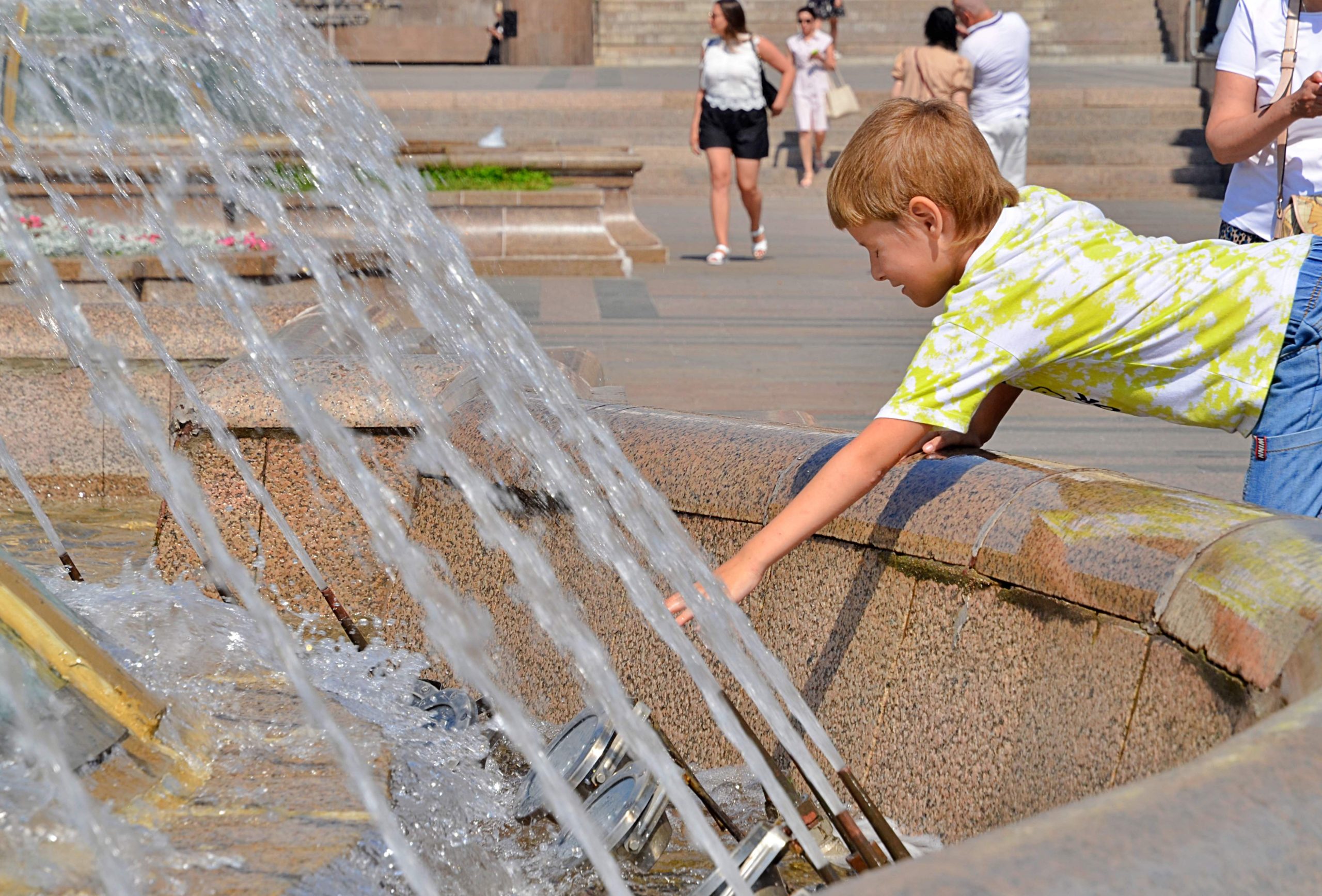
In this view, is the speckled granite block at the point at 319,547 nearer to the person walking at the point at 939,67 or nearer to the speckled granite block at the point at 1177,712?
the speckled granite block at the point at 1177,712

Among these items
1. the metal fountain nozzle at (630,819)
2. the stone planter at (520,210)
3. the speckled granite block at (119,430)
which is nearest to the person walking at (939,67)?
the stone planter at (520,210)

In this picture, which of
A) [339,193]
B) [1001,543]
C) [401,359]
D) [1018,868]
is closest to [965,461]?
[1001,543]

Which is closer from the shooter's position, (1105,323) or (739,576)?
(739,576)

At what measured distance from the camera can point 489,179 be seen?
34.2 ft

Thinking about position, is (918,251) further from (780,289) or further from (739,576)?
(780,289)

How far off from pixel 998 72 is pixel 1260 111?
5511 millimetres

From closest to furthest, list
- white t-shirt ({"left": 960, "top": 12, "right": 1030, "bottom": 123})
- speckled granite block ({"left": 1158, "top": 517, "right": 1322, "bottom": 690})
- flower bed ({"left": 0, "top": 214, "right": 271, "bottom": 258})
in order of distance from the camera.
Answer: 1. speckled granite block ({"left": 1158, "top": 517, "right": 1322, "bottom": 690})
2. flower bed ({"left": 0, "top": 214, "right": 271, "bottom": 258})
3. white t-shirt ({"left": 960, "top": 12, "right": 1030, "bottom": 123})

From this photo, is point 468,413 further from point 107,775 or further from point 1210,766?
point 1210,766

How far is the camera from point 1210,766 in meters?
1.36

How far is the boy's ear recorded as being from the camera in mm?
2268

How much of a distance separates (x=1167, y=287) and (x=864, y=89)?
1706 cm

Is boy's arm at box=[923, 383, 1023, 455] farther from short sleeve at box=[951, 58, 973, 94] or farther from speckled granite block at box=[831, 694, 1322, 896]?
short sleeve at box=[951, 58, 973, 94]

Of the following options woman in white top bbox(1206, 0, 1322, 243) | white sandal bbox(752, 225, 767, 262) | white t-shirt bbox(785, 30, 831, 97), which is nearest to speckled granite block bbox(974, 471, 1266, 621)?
woman in white top bbox(1206, 0, 1322, 243)

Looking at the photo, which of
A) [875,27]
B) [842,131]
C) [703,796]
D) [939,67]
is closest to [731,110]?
[939,67]
